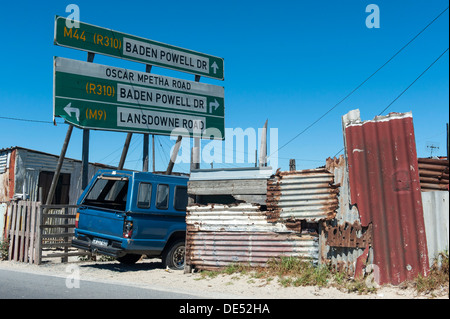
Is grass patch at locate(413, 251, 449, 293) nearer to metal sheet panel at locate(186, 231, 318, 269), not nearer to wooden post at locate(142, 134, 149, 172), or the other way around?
metal sheet panel at locate(186, 231, 318, 269)

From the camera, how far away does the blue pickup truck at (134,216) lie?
35.2 feet

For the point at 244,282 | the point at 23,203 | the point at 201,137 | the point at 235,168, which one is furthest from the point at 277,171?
the point at 201,137

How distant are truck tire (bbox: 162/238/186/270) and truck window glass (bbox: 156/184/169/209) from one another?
3.20 ft

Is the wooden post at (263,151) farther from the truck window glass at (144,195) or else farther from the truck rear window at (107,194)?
the truck rear window at (107,194)

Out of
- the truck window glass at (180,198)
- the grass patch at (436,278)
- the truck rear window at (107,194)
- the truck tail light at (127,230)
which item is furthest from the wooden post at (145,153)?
the grass patch at (436,278)

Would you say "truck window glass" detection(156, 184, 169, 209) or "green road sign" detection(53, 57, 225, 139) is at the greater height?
"green road sign" detection(53, 57, 225, 139)

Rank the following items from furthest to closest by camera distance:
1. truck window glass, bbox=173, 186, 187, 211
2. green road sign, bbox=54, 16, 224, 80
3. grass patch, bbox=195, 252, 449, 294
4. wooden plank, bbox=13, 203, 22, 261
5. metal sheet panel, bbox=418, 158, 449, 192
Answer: green road sign, bbox=54, 16, 224, 80 < wooden plank, bbox=13, 203, 22, 261 < truck window glass, bbox=173, 186, 187, 211 < metal sheet panel, bbox=418, 158, 449, 192 < grass patch, bbox=195, 252, 449, 294

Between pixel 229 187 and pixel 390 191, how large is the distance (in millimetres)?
3468

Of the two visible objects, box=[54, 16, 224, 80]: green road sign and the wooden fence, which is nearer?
the wooden fence

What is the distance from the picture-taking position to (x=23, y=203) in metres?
13.2

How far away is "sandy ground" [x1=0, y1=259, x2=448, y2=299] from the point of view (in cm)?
775

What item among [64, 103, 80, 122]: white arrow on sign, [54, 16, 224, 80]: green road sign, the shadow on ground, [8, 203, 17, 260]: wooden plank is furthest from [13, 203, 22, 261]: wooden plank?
[54, 16, 224, 80]: green road sign

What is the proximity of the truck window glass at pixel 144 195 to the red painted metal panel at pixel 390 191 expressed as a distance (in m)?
4.67

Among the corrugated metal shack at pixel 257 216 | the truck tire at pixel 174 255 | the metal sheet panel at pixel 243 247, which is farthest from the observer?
the truck tire at pixel 174 255
